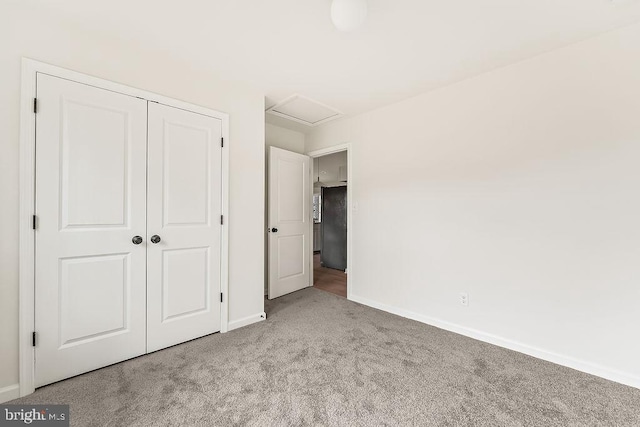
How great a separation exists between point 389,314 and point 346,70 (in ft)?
8.70

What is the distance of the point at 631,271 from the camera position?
1.73 metres

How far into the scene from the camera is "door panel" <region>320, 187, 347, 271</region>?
5266mm

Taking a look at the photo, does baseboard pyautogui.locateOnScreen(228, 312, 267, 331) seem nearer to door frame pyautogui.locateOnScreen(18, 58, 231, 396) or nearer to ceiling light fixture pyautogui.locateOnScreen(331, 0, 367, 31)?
door frame pyautogui.locateOnScreen(18, 58, 231, 396)

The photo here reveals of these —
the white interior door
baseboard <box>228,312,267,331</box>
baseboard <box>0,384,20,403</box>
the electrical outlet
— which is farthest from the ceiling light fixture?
baseboard <box>0,384,20,403</box>

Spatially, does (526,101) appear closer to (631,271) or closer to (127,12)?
(631,271)

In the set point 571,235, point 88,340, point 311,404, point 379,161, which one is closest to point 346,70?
point 379,161

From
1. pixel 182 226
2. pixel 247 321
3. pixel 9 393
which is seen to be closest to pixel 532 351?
pixel 247 321

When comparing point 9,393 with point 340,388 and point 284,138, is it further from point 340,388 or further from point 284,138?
point 284,138

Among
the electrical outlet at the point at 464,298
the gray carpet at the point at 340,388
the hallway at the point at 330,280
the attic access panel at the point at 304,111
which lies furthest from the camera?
the hallway at the point at 330,280

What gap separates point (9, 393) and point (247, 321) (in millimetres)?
1584

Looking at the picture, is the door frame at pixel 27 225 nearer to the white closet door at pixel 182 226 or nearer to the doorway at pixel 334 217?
the white closet door at pixel 182 226

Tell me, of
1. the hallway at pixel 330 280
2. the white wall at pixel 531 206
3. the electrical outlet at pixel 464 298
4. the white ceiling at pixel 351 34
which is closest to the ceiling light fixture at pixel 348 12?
the white ceiling at pixel 351 34

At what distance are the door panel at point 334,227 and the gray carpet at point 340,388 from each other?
2.93 m

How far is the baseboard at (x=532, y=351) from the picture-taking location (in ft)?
5.74
